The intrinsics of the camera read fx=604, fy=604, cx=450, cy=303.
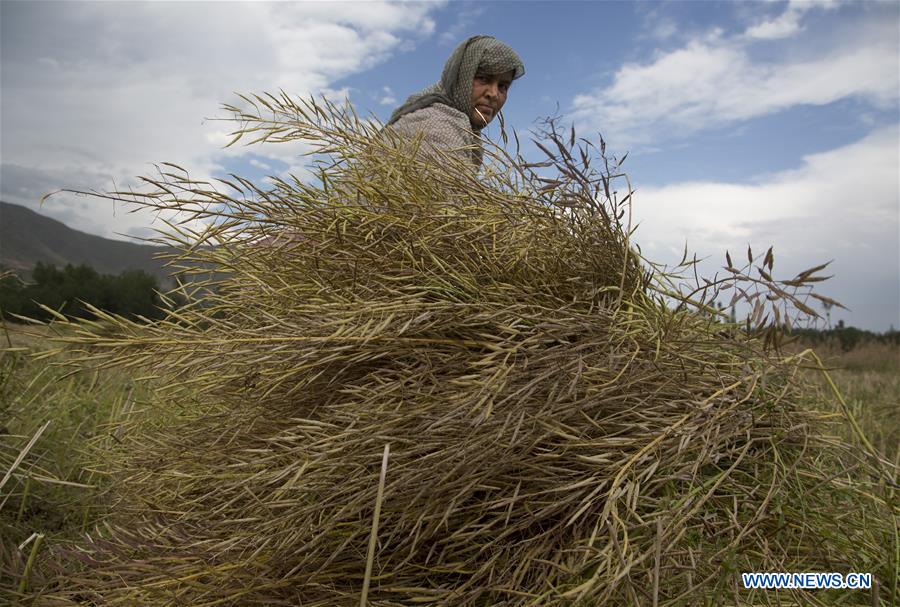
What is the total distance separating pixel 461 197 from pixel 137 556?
1169 mm

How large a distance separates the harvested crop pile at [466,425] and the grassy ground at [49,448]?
296mm

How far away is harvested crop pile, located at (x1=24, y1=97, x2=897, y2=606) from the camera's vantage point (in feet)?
3.72

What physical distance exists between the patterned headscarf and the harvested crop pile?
1.46 m

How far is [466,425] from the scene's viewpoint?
1123 mm

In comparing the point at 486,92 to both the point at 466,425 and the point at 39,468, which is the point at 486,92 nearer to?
the point at 466,425

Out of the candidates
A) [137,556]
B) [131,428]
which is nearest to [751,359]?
[137,556]

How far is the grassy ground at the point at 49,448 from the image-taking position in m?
1.69

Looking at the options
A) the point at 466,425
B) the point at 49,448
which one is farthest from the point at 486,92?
the point at 49,448

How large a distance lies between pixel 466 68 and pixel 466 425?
2.25m

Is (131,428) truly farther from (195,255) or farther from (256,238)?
(256,238)

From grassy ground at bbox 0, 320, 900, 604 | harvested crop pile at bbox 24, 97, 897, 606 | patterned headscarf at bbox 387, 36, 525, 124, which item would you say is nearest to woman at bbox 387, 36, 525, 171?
patterned headscarf at bbox 387, 36, 525, 124

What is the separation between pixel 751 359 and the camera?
147 centimetres

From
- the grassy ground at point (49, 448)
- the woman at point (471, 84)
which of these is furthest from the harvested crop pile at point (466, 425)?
the woman at point (471, 84)

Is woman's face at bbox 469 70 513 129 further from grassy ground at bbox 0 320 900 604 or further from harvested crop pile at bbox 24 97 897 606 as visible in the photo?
grassy ground at bbox 0 320 900 604
